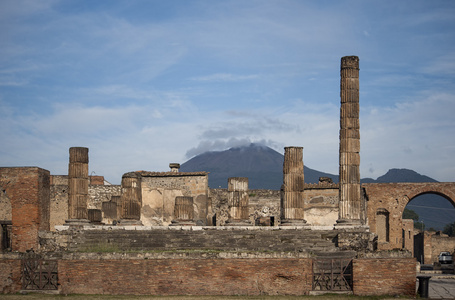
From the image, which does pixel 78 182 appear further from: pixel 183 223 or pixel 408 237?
pixel 408 237

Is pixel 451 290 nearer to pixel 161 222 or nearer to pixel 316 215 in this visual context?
pixel 316 215

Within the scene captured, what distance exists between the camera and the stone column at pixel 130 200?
27.3m

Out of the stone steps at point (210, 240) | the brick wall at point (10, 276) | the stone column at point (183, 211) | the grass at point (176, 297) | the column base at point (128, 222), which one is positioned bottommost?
the grass at point (176, 297)

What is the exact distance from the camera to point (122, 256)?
Answer: 20.4 metres

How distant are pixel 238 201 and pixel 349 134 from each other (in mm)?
4685

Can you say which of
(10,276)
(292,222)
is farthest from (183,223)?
(10,276)

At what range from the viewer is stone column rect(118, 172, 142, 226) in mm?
27281

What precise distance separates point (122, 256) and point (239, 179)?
771 cm

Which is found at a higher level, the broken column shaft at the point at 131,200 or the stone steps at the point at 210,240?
the broken column shaft at the point at 131,200

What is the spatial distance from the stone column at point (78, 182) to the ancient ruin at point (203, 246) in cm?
4

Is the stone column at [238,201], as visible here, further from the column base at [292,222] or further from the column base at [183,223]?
the column base at [183,223]

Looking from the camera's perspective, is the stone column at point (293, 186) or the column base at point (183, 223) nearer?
the stone column at point (293, 186)

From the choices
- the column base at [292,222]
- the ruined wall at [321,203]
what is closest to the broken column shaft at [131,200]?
the column base at [292,222]

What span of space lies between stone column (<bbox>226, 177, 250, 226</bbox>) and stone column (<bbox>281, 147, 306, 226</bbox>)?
138 cm
